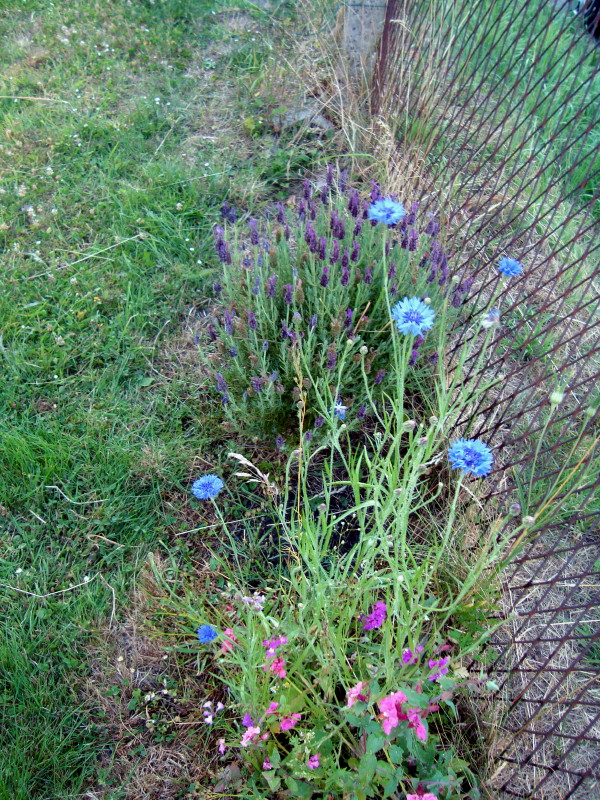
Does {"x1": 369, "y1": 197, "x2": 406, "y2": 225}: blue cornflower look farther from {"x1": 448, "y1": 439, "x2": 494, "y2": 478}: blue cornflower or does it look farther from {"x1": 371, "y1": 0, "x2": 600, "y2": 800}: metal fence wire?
{"x1": 448, "y1": 439, "x2": 494, "y2": 478}: blue cornflower

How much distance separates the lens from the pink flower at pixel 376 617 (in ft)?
5.57

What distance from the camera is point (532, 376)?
2.75 m

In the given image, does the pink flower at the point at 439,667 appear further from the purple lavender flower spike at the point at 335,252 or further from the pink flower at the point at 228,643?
the purple lavender flower spike at the point at 335,252

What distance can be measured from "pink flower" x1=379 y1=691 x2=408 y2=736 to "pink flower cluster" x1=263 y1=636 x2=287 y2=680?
288 millimetres

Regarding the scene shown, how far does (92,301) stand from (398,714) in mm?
2321

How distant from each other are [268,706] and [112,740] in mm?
601

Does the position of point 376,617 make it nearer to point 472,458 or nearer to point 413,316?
point 472,458

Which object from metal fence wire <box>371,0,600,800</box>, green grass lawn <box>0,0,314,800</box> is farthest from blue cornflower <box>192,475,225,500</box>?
metal fence wire <box>371,0,600,800</box>

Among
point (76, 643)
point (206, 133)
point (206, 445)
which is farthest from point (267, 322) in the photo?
point (206, 133)

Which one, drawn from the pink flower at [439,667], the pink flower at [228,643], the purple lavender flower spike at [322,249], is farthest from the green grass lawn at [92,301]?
the pink flower at [439,667]

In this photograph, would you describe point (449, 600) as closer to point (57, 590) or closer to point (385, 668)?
point (385, 668)

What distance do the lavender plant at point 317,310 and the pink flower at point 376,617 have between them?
0.76 meters

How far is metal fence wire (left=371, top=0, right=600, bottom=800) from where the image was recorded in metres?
1.75

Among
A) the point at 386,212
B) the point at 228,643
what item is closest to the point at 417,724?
the point at 228,643
